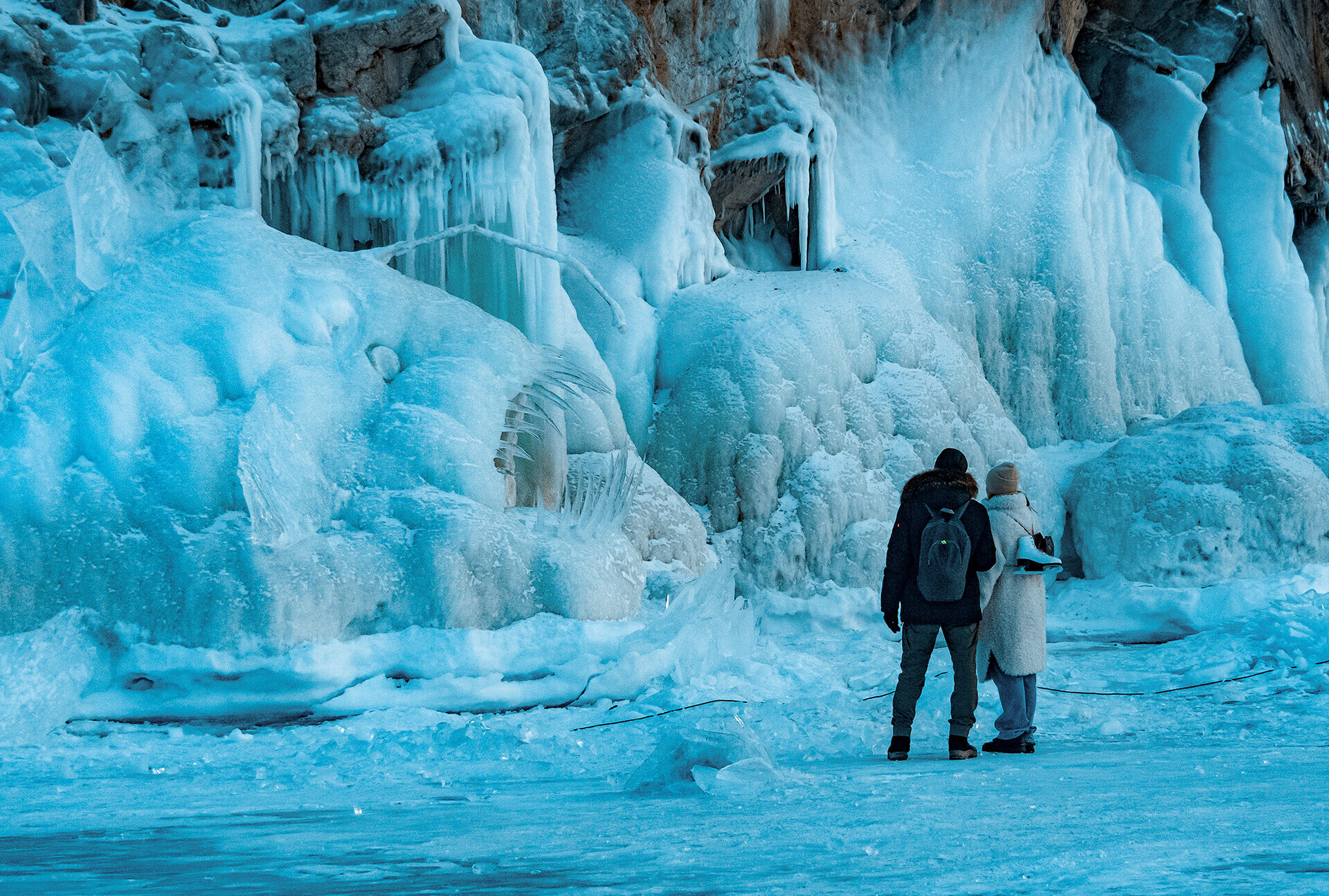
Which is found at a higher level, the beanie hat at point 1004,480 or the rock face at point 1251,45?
the rock face at point 1251,45

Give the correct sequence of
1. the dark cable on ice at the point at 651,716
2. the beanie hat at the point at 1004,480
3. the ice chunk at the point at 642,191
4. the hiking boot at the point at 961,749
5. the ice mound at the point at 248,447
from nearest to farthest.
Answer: the hiking boot at the point at 961,749
the beanie hat at the point at 1004,480
the dark cable on ice at the point at 651,716
the ice mound at the point at 248,447
the ice chunk at the point at 642,191

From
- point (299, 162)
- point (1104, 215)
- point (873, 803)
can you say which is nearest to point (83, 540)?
point (299, 162)

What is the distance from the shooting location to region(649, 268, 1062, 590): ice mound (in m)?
11.1

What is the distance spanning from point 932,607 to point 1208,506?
7950mm

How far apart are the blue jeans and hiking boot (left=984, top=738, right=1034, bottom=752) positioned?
1 cm

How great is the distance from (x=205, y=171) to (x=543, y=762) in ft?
17.9

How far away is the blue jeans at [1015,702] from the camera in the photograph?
4.61 metres

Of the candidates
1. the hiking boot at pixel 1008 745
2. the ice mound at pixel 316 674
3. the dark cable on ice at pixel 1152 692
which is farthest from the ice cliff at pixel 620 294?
the hiking boot at pixel 1008 745

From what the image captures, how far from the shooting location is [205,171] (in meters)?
8.39

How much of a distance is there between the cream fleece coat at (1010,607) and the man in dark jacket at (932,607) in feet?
0.31

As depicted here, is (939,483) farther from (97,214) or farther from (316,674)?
(97,214)

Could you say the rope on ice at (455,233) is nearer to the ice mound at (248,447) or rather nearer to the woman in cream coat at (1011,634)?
the ice mound at (248,447)

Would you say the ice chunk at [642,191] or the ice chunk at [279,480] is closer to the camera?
the ice chunk at [279,480]

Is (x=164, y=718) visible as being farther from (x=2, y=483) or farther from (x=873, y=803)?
(x=873, y=803)
